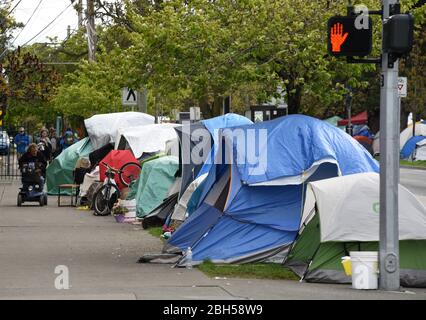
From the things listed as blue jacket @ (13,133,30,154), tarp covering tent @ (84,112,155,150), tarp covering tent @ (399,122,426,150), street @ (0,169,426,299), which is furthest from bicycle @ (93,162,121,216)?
tarp covering tent @ (399,122,426,150)

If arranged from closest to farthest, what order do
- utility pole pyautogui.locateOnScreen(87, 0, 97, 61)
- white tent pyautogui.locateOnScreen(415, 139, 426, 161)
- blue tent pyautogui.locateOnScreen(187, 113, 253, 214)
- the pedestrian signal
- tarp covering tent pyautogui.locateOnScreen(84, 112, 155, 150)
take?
1. the pedestrian signal
2. blue tent pyautogui.locateOnScreen(187, 113, 253, 214)
3. tarp covering tent pyautogui.locateOnScreen(84, 112, 155, 150)
4. utility pole pyautogui.locateOnScreen(87, 0, 97, 61)
5. white tent pyautogui.locateOnScreen(415, 139, 426, 161)

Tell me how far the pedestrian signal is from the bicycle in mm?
13922

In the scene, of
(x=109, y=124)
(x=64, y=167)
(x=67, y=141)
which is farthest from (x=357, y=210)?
(x=67, y=141)

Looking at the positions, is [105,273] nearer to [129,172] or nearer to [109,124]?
[129,172]

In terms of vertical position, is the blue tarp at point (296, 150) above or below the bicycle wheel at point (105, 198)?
above

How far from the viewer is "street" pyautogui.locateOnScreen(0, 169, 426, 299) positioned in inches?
497

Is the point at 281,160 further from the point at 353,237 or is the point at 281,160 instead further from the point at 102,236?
the point at 102,236

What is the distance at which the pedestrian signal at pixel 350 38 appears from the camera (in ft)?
42.6

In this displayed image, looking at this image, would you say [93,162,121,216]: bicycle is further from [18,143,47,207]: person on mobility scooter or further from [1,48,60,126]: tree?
[1,48,60,126]: tree

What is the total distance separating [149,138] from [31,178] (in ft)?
11.0

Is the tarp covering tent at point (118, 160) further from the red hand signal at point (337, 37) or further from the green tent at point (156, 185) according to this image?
the red hand signal at point (337, 37)

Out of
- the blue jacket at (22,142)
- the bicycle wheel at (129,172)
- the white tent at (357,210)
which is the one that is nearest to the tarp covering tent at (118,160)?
the bicycle wheel at (129,172)

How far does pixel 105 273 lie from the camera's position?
14977 mm

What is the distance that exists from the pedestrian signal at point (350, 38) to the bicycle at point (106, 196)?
45.7 feet
